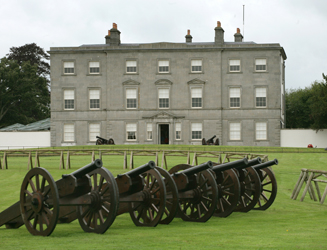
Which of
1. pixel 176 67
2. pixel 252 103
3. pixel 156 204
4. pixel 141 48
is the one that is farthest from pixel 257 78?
pixel 156 204

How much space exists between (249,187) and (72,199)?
5244 mm

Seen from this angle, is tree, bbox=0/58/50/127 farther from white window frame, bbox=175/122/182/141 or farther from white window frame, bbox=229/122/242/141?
white window frame, bbox=229/122/242/141

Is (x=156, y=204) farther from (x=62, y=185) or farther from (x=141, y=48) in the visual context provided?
(x=141, y=48)

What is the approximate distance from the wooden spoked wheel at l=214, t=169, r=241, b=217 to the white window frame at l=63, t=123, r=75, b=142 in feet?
136

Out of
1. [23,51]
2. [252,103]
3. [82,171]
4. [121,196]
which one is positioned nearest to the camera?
[82,171]

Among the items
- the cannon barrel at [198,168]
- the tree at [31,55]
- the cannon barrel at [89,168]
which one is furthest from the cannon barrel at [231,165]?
the tree at [31,55]

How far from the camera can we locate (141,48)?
2010 inches

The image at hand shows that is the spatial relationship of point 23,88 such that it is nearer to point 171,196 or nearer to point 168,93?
point 168,93

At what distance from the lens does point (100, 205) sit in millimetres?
8883

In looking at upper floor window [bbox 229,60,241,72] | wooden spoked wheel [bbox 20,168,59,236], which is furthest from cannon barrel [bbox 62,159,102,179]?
upper floor window [bbox 229,60,241,72]

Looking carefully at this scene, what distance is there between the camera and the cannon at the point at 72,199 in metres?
8.48

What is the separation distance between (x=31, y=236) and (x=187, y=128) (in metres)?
41.8

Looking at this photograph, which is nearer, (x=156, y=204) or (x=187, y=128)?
(x=156, y=204)

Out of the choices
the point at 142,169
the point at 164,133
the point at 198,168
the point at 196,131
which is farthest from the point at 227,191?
the point at 164,133
